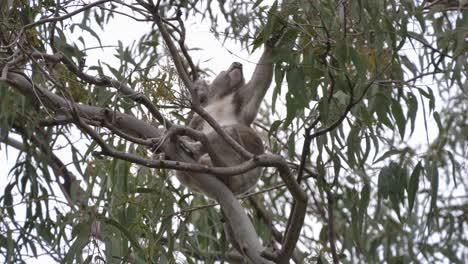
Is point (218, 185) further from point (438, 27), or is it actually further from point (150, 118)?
point (438, 27)

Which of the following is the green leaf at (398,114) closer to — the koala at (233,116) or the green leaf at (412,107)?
the green leaf at (412,107)

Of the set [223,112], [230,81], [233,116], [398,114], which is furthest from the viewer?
[230,81]

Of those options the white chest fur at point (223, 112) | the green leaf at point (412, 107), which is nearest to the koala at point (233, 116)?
the white chest fur at point (223, 112)

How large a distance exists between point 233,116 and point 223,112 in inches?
6.1

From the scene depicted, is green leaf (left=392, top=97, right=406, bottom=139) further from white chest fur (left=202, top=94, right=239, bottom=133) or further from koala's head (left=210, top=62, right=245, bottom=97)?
koala's head (left=210, top=62, right=245, bottom=97)

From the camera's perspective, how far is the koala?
4730 mm

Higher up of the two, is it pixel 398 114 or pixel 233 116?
pixel 233 116

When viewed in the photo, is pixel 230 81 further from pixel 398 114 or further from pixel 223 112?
pixel 398 114

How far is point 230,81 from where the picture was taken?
18.8 feet

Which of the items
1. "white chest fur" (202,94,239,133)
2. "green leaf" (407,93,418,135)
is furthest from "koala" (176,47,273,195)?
"green leaf" (407,93,418,135)

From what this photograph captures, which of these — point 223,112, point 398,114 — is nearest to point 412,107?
point 398,114

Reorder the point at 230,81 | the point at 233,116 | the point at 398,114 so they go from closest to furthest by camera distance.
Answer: the point at 398,114 < the point at 233,116 < the point at 230,81

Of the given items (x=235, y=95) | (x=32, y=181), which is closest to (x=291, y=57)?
(x=235, y=95)

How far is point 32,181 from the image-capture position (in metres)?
5.26
